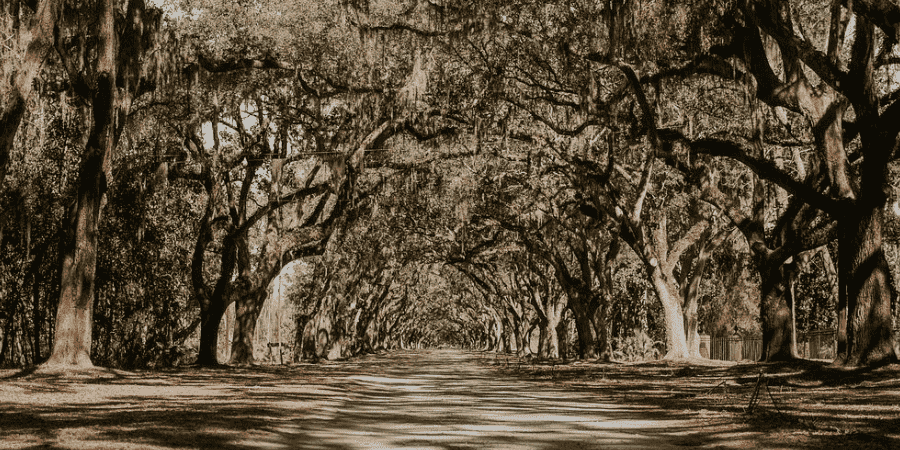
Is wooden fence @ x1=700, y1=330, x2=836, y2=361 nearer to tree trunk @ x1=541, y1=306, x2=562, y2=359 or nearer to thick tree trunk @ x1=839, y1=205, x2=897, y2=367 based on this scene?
tree trunk @ x1=541, y1=306, x2=562, y2=359

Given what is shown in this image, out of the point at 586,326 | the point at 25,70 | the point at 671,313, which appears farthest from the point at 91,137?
the point at 586,326

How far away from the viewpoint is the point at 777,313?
77.7ft

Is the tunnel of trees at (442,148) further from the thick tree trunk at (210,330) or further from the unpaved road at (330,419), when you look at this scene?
the unpaved road at (330,419)

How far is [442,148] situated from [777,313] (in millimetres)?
10614

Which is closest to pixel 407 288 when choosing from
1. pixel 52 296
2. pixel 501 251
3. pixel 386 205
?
pixel 501 251

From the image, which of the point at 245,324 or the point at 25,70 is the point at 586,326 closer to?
the point at 245,324

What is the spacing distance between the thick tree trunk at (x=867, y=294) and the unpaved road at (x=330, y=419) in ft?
15.0

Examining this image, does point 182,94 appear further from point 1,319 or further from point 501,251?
point 501,251

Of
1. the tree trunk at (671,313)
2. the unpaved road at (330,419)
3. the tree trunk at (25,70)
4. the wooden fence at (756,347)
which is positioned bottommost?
the wooden fence at (756,347)

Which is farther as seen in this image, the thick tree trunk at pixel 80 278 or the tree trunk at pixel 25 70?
the thick tree trunk at pixel 80 278

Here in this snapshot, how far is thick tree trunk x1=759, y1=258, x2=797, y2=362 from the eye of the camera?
2334 centimetres

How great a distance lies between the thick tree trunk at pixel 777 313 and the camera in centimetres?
2334

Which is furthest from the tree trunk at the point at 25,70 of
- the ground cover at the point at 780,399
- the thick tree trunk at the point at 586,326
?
the thick tree trunk at the point at 586,326

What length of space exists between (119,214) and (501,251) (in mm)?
18256
